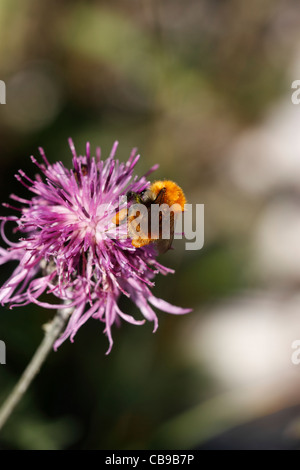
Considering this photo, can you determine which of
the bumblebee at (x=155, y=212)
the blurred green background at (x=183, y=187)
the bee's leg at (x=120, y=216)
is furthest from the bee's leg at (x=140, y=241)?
the blurred green background at (x=183, y=187)

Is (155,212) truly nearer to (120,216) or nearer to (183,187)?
(120,216)

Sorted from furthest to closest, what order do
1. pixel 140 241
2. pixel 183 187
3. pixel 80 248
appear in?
pixel 183 187
pixel 80 248
pixel 140 241

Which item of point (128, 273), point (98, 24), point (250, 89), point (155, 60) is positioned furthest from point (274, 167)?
point (128, 273)

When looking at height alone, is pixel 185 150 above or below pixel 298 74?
below

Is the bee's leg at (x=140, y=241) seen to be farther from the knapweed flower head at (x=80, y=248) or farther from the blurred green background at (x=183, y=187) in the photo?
the blurred green background at (x=183, y=187)

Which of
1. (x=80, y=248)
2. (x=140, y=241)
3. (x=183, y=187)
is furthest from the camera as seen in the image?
(x=183, y=187)

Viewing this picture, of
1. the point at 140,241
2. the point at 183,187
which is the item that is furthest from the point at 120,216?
the point at 183,187

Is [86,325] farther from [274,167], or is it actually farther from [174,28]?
[174,28]
